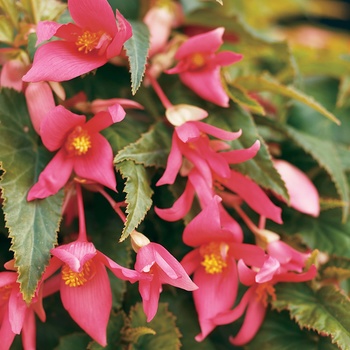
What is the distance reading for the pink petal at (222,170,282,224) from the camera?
52 centimetres

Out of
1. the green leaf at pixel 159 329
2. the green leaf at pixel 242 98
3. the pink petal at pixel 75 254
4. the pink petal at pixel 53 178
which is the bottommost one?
the green leaf at pixel 159 329

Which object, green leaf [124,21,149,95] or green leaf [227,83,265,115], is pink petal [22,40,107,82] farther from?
green leaf [227,83,265,115]

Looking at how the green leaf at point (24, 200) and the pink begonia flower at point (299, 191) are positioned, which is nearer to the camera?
the green leaf at point (24, 200)

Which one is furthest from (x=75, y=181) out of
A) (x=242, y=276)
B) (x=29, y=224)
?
(x=242, y=276)

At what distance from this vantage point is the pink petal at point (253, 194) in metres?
0.52

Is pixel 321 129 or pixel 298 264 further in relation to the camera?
pixel 321 129

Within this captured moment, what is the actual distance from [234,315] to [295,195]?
0.46 feet

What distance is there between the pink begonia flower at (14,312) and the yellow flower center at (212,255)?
140 mm

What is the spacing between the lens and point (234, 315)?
0.50 meters

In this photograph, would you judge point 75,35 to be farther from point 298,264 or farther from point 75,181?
point 298,264

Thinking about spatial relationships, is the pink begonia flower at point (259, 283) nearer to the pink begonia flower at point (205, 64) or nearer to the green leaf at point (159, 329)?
the green leaf at point (159, 329)

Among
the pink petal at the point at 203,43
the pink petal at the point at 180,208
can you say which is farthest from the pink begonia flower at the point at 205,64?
the pink petal at the point at 180,208

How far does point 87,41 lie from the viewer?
1.58ft

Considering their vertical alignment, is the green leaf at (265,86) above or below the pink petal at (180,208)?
above
